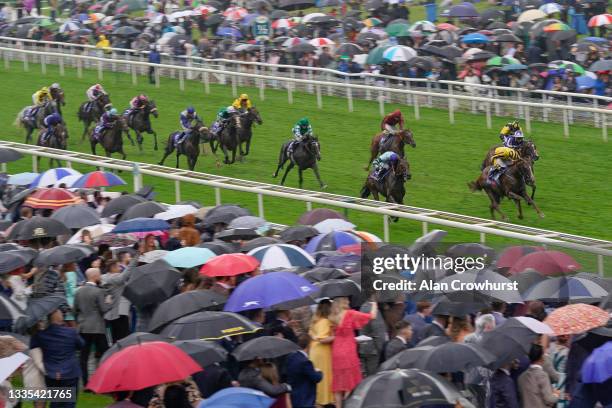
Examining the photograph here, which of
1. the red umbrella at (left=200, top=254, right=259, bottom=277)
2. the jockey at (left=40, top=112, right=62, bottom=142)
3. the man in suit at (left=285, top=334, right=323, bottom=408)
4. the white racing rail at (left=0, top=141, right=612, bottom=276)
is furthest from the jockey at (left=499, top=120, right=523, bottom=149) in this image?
the man in suit at (left=285, top=334, right=323, bottom=408)

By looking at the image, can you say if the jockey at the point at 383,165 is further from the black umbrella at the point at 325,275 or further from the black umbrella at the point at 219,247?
the black umbrella at the point at 325,275

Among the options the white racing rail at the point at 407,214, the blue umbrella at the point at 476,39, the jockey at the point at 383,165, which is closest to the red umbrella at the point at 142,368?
the white racing rail at the point at 407,214

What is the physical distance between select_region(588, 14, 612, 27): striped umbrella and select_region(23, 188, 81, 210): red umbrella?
57.5ft

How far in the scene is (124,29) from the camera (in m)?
32.3

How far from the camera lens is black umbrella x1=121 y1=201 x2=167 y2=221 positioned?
13664mm

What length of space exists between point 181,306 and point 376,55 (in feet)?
56.8

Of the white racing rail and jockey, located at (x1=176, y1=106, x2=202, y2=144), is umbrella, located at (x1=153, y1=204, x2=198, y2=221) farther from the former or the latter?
jockey, located at (x1=176, y1=106, x2=202, y2=144)

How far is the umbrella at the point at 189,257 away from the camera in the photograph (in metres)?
11.0

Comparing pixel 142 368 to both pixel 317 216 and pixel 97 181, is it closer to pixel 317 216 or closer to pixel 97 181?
pixel 317 216

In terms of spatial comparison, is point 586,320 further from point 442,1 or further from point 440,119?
point 442,1

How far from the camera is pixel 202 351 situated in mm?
8430

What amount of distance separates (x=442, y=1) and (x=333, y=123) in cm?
1527

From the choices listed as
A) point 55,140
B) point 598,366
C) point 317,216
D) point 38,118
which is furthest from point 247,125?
point 598,366

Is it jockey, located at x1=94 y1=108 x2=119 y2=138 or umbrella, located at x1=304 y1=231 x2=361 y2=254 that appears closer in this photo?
umbrella, located at x1=304 y1=231 x2=361 y2=254
